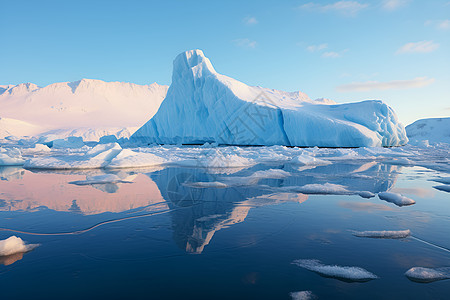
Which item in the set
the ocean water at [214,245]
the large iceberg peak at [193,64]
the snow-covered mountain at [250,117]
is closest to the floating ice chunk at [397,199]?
the ocean water at [214,245]

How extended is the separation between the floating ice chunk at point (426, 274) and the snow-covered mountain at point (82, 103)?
9136 cm

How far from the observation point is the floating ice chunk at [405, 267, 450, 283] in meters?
2.36

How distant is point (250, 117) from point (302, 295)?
2362cm

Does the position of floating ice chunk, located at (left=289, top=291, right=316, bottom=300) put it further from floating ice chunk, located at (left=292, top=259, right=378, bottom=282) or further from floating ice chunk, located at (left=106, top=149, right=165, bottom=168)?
floating ice chunk, located at (left=106, top=149, right=165, bottom=168)

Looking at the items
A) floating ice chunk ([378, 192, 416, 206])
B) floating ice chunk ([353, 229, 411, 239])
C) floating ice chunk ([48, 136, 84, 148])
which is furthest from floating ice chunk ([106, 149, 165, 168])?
floating ice chunk ([48, 136, 84, 148])

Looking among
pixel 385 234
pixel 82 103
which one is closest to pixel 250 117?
pixel 385 234

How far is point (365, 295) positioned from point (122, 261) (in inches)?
82.4

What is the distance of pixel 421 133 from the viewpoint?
186 ft

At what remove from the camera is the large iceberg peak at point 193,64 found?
27766mm

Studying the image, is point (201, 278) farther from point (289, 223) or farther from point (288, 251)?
point (289, 223)

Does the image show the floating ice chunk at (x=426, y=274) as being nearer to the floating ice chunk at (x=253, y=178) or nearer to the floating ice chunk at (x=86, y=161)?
the floating ice chunk at (x=253, y=178)

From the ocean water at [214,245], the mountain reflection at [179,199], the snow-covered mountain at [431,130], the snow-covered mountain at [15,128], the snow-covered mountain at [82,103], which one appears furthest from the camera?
the snow-covered mountain at [82,103]

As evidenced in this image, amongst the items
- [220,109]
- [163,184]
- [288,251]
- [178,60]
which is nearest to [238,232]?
[288,251]

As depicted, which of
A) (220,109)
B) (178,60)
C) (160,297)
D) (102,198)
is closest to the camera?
(160,297)
